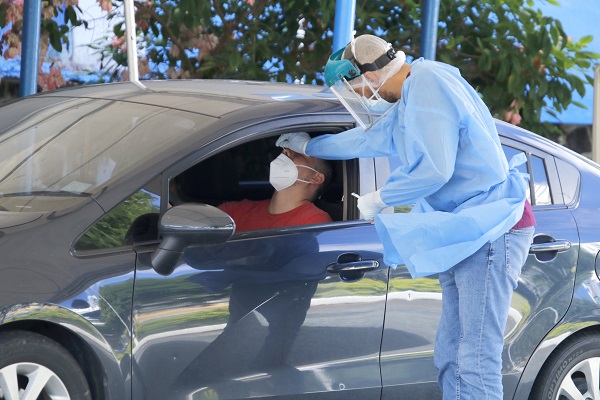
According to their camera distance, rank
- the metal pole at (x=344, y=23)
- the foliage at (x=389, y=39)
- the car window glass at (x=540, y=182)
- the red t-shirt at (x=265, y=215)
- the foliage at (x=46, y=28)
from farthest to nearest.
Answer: the foliage at (x=389, y=39) < the foliage at (x=46, y=28) < the metal pole at (x=344, y=23) < the car window glass at (x=540, y=182) < the red t-shirt at (x=265, y=215)

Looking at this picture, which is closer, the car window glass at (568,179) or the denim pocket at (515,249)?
the denim pocket at (515,249)

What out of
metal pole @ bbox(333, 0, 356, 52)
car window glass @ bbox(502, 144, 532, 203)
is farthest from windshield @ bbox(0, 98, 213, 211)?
metal pole @ bbox(333, 0, 356, 52)

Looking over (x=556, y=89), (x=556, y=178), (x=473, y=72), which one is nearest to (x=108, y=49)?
(x=473, y=72)

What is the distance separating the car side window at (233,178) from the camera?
4695 millimetres

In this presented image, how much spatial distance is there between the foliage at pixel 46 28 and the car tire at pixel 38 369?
14.6ft

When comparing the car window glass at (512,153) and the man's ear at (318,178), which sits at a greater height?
the car window glass at (512,153)

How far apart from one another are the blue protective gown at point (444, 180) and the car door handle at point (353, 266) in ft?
0.47

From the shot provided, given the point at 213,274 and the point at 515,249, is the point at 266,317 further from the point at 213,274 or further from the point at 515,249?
the point at 515,249

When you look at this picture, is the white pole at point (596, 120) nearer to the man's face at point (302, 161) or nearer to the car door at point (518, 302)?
the car door at point (518, 302)

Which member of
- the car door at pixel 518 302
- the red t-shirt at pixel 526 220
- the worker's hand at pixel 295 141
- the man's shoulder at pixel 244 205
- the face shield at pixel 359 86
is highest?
the face shield at pixel 359 86

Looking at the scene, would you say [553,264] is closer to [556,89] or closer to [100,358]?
[100,358]

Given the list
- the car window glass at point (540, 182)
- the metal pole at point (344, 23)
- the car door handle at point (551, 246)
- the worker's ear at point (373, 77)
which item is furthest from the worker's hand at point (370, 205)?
the metal pole at point (344, 23)

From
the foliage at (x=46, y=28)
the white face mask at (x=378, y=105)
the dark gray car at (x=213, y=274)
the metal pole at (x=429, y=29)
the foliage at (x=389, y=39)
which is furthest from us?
the foliage at (x=389, y=39)

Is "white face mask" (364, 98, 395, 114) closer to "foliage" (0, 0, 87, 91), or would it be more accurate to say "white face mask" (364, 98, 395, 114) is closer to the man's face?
the man's face
